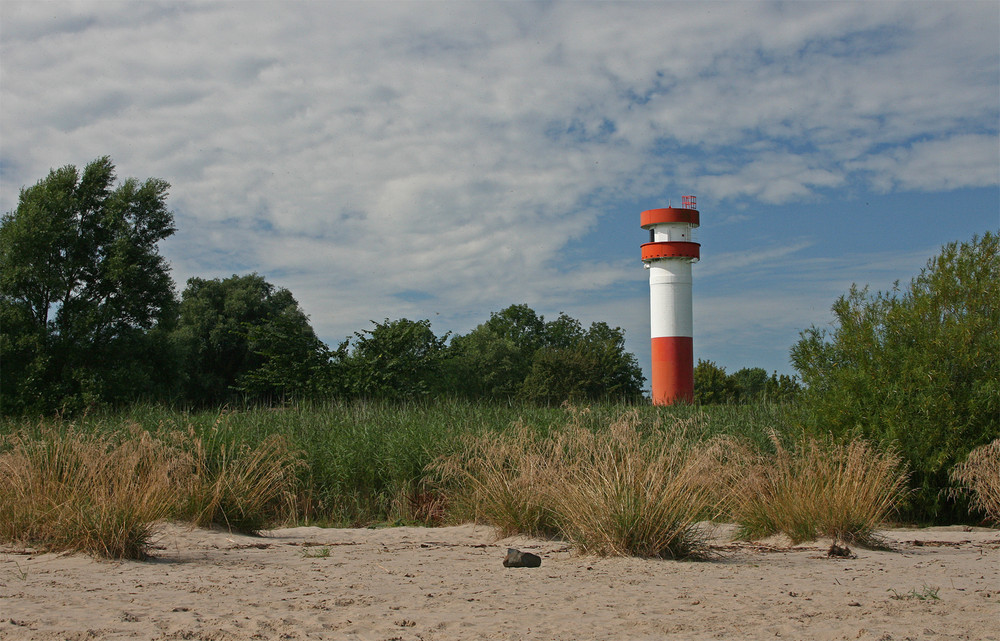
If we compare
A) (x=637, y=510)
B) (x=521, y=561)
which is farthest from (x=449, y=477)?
(x=637, y=510)

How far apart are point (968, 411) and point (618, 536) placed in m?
7.45

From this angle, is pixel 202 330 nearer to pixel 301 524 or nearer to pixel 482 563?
pixel 301 524

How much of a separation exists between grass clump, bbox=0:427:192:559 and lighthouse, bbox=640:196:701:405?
2238 centimetres

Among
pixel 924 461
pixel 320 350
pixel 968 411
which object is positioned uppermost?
pixel 320 350

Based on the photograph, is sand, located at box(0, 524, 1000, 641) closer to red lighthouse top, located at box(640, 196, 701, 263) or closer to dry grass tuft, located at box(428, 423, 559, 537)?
dry grass tuft, located at box(428, 423, 559, 537)

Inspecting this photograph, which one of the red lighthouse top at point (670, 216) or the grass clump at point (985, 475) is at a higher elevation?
the red lighthouse top at point (670, 216)

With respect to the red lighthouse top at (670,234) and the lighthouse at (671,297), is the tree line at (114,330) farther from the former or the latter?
the red lighthouse top at (670,234)

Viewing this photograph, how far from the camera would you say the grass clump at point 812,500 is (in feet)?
27.9

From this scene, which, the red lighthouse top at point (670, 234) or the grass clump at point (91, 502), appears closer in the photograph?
the grass clump at point (91, 502)

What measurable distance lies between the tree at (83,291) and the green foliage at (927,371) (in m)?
22.5

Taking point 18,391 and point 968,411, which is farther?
point 18,391

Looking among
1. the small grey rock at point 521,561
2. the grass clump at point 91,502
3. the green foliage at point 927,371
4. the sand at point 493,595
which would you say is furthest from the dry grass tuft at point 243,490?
the green foliage at point 927,371

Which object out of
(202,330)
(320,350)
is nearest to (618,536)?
(320,350)

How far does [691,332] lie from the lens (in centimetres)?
3077
